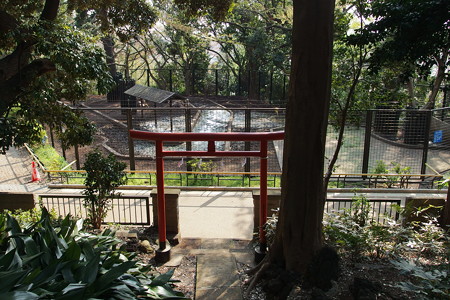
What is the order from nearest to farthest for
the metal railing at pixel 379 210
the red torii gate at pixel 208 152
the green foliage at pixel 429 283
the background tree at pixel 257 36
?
the green foliage at pixel 429 283, the red torii gate at pixel 208 152, the metal railing at pixel 379 210, the background tree at pixel 257 36

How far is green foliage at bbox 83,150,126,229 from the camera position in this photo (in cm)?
720

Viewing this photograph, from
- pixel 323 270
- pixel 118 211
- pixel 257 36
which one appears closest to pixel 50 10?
pixel 118 211

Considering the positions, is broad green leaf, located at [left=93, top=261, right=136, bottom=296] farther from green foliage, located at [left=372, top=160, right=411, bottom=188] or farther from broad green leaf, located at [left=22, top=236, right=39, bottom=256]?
green foliage, located at [left=372, top=160, right=411, bottom=188]

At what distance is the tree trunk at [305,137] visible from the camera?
4.43 m

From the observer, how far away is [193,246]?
283 inches

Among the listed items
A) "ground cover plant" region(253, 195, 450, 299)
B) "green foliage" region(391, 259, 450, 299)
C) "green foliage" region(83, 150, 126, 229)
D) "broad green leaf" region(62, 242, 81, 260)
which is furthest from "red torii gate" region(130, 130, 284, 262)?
"green foliage" region(391, 259, 450, 299)

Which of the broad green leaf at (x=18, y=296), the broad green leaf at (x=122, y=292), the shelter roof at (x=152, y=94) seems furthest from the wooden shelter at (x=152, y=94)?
the broad green leaf at (x=18, y=296)

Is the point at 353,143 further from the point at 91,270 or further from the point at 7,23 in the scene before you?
the point at 91,270

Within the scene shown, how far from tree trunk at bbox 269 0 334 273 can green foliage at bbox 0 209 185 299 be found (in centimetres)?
163

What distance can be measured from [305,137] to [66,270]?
3028 mm

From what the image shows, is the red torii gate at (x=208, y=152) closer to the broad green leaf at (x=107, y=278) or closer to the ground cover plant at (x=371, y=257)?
the ground cover plant at (x=371, y=257)

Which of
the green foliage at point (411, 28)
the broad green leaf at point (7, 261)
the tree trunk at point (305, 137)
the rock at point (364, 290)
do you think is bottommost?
the rock at point (364, 290)

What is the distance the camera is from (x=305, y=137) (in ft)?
15.4

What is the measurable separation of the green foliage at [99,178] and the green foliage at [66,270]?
6.97ft
